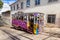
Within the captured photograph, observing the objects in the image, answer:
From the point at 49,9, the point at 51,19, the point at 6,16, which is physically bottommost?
the point at 51,19

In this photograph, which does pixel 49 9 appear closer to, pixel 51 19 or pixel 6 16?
pixel 51 19

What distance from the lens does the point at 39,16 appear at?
12703 mm

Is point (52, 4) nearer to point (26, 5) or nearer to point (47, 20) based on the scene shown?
point (47, 20)

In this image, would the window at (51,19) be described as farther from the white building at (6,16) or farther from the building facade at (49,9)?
the white building at (6,16)

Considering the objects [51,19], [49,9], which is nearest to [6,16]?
[49,9]

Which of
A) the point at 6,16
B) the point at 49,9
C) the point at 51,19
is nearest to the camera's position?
the point at 51,19

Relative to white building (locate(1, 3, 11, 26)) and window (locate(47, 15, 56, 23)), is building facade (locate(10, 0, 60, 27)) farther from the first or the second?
white building (locate(1, 3, 11, 26))

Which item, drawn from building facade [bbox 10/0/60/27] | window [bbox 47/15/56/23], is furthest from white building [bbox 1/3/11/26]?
window [bbox 47/15/56/23]

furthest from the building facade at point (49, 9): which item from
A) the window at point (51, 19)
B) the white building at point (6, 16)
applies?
the white building at point (6, 16)

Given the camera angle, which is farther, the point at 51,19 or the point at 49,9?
the point at 49,9

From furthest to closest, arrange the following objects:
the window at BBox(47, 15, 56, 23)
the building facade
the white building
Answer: the white building < the window at BBox(47, 15, 56, 23) < the building facade

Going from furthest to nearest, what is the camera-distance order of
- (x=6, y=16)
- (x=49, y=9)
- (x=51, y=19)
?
1. (x=6, y=16)
2. (x=49, y=9)
3. (x=51, y=19)

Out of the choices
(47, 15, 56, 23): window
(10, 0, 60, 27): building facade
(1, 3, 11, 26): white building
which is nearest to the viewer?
(10, 0, 60, 27): building facade

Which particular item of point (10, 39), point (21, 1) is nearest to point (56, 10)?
point (10, 39)
